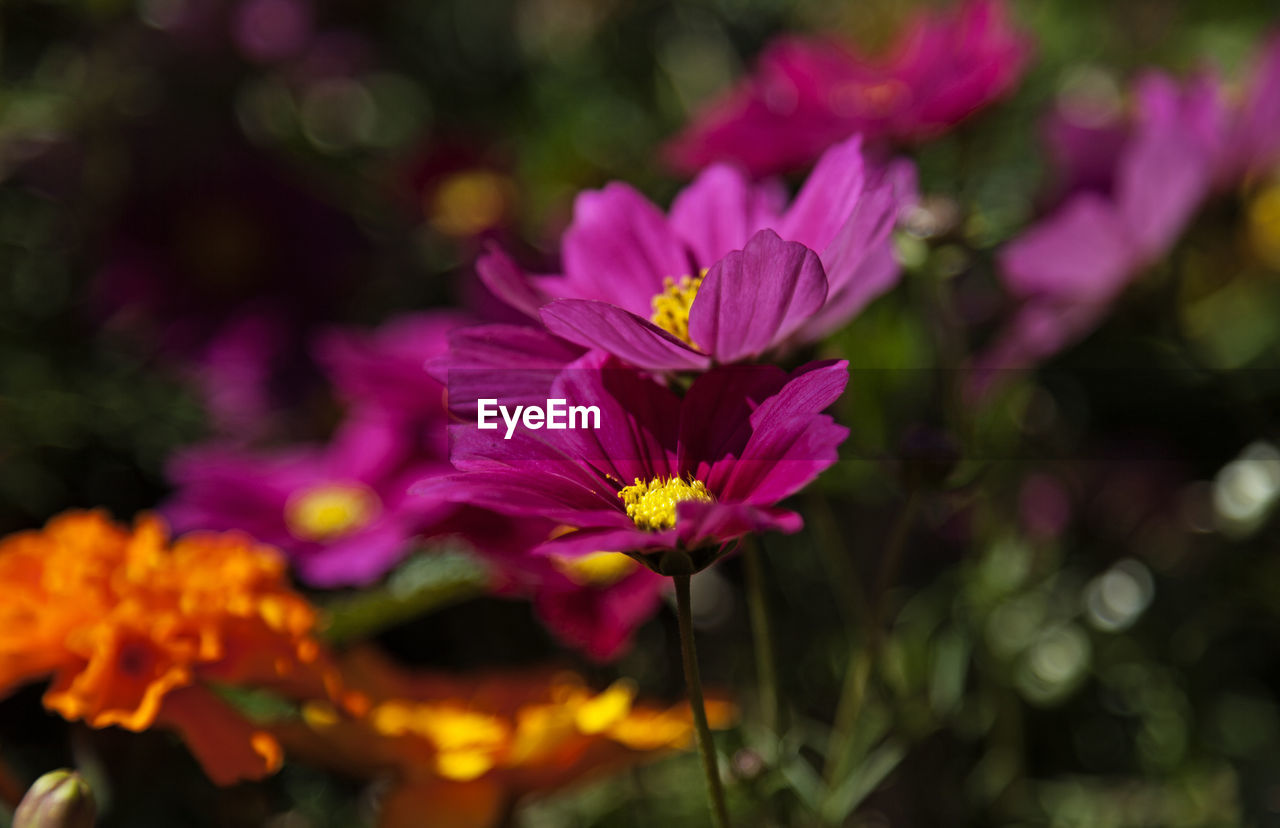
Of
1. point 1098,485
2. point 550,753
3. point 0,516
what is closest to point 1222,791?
point 1098,485

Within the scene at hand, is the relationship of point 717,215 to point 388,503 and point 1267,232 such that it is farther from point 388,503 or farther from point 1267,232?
point 1267,232

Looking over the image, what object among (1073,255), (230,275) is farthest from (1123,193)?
(230,275)

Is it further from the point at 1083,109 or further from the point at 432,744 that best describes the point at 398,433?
the point at 1083,109

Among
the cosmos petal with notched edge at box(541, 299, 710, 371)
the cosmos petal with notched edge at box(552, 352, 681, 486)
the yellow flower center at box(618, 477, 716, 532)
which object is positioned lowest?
the yellow flower center at box(618, 477, 716, 532)

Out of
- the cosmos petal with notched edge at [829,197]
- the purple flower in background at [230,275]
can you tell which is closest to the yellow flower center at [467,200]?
the purple flower in background at [230,275]

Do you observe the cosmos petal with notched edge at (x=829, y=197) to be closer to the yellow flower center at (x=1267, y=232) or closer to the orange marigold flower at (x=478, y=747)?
the orange marigold flower at (x=478, y=747)

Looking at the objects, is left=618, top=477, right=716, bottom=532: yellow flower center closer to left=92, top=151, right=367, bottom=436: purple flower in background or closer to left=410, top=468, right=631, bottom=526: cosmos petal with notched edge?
left=410, top=468, right=631, bottom=526: cosmos petal with notched edge

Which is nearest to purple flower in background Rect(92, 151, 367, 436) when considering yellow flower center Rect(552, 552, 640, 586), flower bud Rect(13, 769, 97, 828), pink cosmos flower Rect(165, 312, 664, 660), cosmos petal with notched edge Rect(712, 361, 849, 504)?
pink cosmos flower Rect(165, 312, 664, 660)
